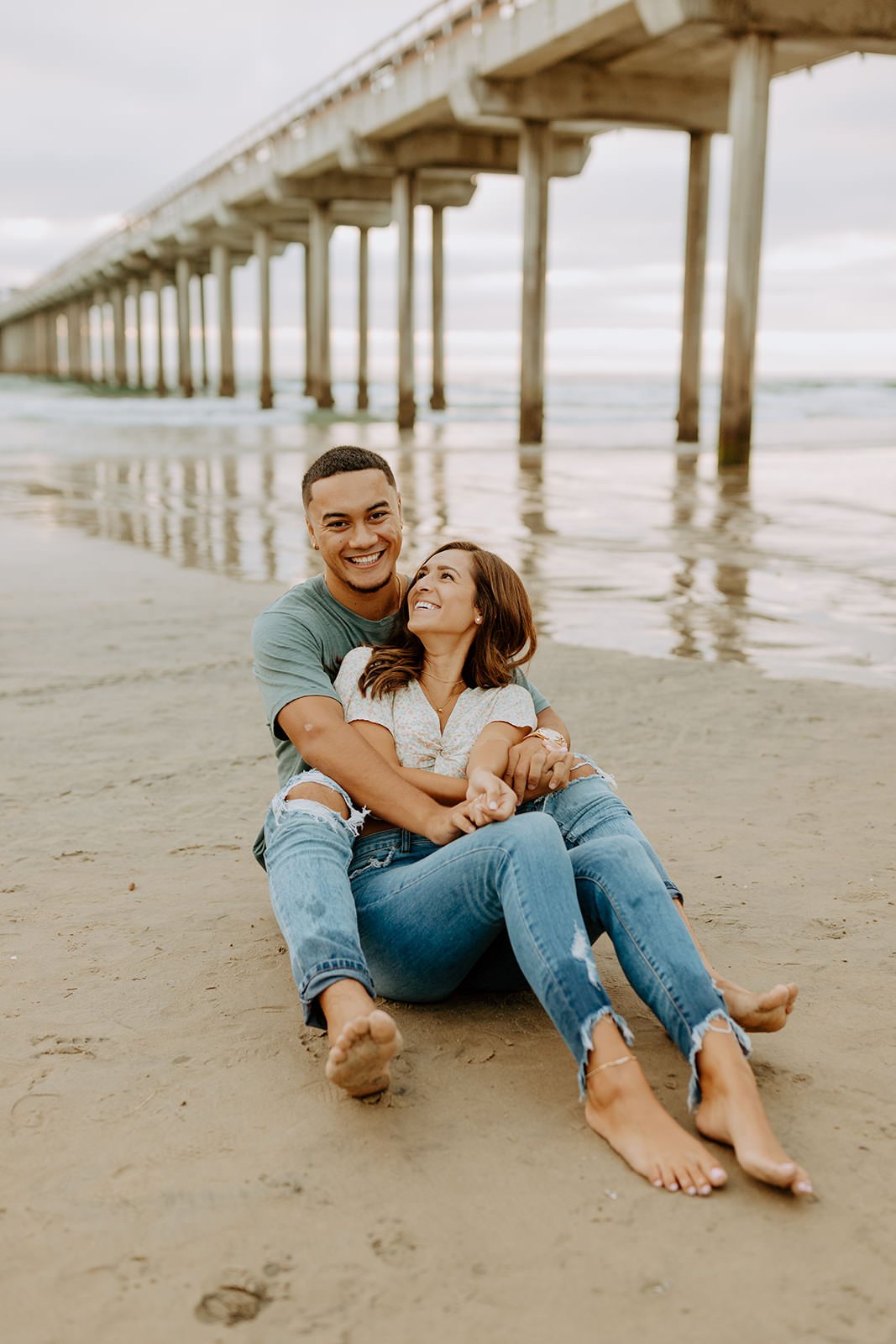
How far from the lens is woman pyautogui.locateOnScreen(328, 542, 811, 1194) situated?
2.21 meters

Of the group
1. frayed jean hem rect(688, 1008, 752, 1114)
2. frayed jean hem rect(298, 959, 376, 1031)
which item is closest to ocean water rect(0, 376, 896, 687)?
frayed jean hem rect(688, 1008, 752, 1114)

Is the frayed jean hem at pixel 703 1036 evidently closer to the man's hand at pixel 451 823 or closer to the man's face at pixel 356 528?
the man's hand at pixel 451 823

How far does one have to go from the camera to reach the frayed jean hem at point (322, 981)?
2357 mm

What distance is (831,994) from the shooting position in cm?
281

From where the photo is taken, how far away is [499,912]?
98.1 inches

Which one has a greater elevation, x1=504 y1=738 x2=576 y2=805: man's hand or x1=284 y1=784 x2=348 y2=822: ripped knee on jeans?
x1=504 y1=738 x2=576 y2=805: man's hand

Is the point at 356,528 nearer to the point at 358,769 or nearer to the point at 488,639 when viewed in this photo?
the point at 488,639

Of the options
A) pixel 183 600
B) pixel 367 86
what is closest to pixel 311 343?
pixel 367 86

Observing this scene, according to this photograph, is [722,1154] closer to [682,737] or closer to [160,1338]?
[160,1338]

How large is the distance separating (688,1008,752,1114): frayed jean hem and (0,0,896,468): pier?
1572cm

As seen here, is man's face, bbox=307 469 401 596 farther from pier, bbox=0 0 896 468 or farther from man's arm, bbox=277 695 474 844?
pier, bbox=0 0 896 468

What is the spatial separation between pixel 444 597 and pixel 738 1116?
1261mm

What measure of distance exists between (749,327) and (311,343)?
62.6ft

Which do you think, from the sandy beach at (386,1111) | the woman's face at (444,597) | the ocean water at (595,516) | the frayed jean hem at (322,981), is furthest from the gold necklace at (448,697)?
the ocean water at (595,516)
